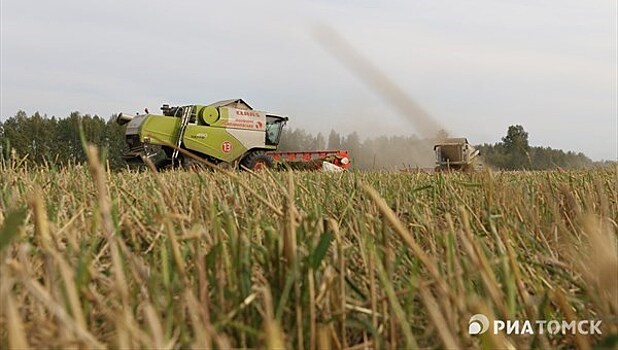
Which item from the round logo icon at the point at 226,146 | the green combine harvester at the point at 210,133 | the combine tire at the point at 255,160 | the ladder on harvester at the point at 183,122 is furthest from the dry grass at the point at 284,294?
the combine tire at the point at 255,160

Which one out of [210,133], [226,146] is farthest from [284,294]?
[226,146]

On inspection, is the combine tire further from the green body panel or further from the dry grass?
the dry grass

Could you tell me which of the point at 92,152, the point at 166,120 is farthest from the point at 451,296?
the point at 166,120

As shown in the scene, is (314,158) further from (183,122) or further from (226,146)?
(183,122)

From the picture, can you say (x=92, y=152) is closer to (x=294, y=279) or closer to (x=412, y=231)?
(x=294, y=279)

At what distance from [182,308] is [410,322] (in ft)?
0.82

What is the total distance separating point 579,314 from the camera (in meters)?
0.75

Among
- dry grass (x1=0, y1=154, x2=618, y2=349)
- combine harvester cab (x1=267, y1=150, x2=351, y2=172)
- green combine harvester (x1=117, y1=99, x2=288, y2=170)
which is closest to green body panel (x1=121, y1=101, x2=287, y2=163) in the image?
green combine harvester (x1=117, y1=99, x2=288, y2=170)

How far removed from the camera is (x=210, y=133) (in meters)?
10.8

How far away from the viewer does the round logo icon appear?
433 inches

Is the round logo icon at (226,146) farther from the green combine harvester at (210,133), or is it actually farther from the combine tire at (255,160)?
the combine tire at (255,160)

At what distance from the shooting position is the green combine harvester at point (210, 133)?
1024cm

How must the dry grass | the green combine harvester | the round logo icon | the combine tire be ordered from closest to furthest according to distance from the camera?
the dry grass < the green combine harvester < the round logo icon < the combine tire

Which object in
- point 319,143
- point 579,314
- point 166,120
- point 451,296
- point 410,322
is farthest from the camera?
point 319,143
